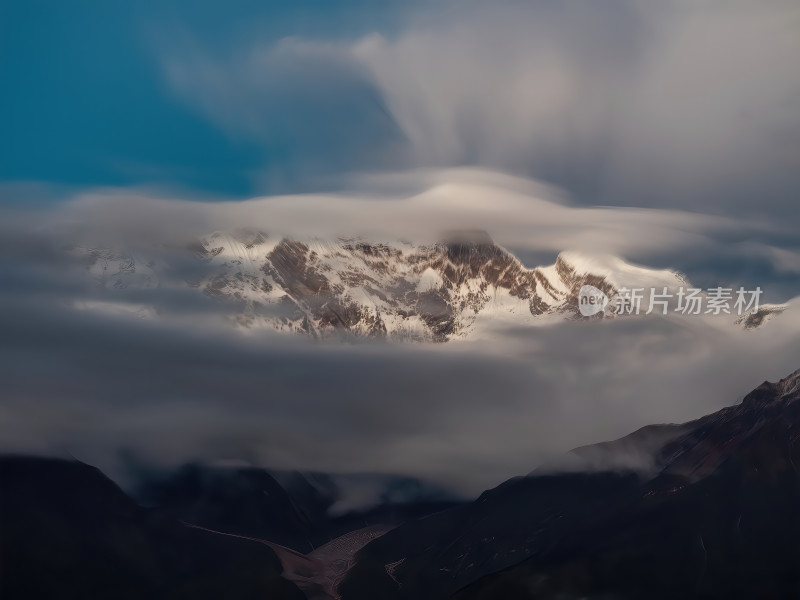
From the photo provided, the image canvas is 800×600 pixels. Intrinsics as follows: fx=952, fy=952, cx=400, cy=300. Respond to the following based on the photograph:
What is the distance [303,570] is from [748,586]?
28.3 metres

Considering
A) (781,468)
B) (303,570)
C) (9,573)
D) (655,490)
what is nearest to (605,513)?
(655,490)

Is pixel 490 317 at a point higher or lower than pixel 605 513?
higher

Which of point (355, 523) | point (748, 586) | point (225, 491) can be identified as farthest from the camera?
point (355, 523)

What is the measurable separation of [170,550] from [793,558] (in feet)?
117

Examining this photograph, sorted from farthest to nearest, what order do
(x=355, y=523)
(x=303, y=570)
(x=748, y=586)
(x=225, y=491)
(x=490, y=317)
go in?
1. (x=490, y=317)
2. (x=355, y=523)
3. (x=225, y=491)
4. (x=303, y=570)
5. (x=748, y=586)

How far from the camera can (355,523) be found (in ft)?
239

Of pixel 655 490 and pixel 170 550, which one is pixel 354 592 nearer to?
pixel 170 550

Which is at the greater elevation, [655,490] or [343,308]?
[343,308]

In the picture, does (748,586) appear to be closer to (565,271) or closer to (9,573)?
(565,271)

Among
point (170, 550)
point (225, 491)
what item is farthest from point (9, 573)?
point (225, 491)

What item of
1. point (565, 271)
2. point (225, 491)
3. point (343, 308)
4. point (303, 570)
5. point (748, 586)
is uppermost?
point (343, 308)

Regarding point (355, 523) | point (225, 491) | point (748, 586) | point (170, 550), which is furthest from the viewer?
point (355, 523)

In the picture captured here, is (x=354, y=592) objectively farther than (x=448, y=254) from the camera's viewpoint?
No

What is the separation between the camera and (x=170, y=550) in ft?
192
